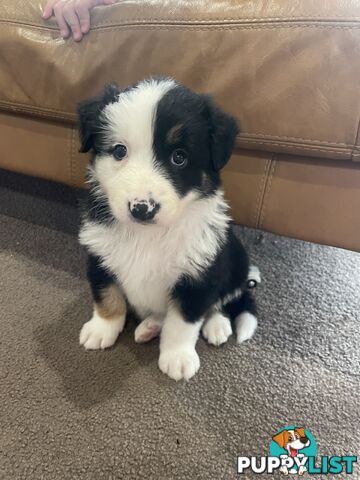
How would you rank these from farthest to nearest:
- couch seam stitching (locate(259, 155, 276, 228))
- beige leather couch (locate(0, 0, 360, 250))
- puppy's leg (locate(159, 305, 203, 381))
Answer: couch seam stitching (locate(259, 155, 276, 228)), puppy's leg (locate(159, 305, 203, 381)), beige leather couch (locate(0, 0, 360, 250))

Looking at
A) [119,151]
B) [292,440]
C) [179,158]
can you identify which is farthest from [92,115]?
[292,440]

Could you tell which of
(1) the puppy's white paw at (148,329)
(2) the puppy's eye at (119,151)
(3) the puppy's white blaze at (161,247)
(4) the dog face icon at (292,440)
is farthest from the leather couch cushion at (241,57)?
(4) the dog face icon at (292,440)

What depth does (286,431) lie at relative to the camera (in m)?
1.34

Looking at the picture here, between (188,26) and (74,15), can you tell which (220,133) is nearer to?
(188,26)

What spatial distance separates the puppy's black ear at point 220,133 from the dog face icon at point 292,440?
85cm

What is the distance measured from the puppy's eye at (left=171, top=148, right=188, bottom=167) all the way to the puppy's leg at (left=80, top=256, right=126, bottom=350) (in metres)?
0.53

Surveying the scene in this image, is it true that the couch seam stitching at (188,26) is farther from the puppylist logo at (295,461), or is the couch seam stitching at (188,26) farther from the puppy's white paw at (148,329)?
the puppylist logo at (295,461)

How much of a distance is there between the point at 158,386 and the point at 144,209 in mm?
657

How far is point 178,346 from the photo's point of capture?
4.93ft

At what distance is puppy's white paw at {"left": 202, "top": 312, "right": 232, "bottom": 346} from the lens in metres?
1.62

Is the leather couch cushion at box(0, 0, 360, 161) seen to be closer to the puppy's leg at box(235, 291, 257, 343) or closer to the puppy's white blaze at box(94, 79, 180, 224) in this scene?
the puppy's white blaze at box(94, 79, 180, 224)

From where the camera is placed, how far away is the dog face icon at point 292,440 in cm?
131

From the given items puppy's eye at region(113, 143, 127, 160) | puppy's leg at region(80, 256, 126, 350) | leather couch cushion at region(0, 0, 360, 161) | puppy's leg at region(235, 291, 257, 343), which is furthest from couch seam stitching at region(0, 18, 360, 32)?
puppy's leg at region(235, 291, 257, 343)

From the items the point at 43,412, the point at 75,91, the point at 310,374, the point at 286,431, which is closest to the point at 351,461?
the point at 286,431
